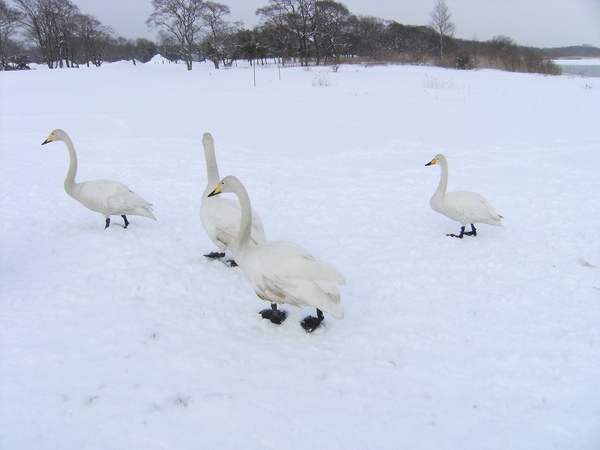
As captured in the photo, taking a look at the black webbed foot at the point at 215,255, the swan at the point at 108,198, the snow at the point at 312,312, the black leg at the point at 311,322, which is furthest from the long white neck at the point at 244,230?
the swan at the point at 108,198

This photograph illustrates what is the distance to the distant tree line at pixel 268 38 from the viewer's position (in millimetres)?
33844

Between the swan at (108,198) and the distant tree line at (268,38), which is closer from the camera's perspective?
the swan at (108,198)

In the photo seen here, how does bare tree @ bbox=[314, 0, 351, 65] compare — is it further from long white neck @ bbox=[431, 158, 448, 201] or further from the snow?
long white neck @ bbox=[431, 158, 448, 201]

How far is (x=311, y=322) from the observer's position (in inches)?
135

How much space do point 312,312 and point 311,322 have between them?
0.27 meters

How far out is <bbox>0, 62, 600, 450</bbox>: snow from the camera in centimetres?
242

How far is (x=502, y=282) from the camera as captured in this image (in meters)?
4.17

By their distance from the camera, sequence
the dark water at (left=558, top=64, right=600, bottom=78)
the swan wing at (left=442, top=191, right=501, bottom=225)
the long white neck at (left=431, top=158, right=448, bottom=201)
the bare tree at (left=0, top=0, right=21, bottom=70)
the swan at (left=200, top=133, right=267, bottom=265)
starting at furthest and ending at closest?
1. the bare tree at (left=0, top=0, right=21, bottom=70)
2. the dark water at (left=558, top=64, right=600, bottom=78)
3. the long white neck at (left=431, top=158, right=448, bottom=201)
4. the swan wing at (left=442, top=191, right=501, bottom=225)
5. the swan at (left=200, top=133, right=267, bottom=265)

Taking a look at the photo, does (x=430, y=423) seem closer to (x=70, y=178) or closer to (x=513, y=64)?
(x=70, y=178)

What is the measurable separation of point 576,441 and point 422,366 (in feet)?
3.19

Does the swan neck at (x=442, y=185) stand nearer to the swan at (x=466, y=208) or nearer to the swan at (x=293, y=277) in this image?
the swan at (x=466, y=208)

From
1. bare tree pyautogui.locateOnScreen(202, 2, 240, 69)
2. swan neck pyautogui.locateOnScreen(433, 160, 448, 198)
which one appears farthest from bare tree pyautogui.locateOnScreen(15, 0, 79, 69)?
swan neck pyautogui.locateOnScreen(433, 160, 448, 198)

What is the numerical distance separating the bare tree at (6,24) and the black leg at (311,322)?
158 ft

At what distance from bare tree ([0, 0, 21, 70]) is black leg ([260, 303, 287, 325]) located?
47.9 metres
